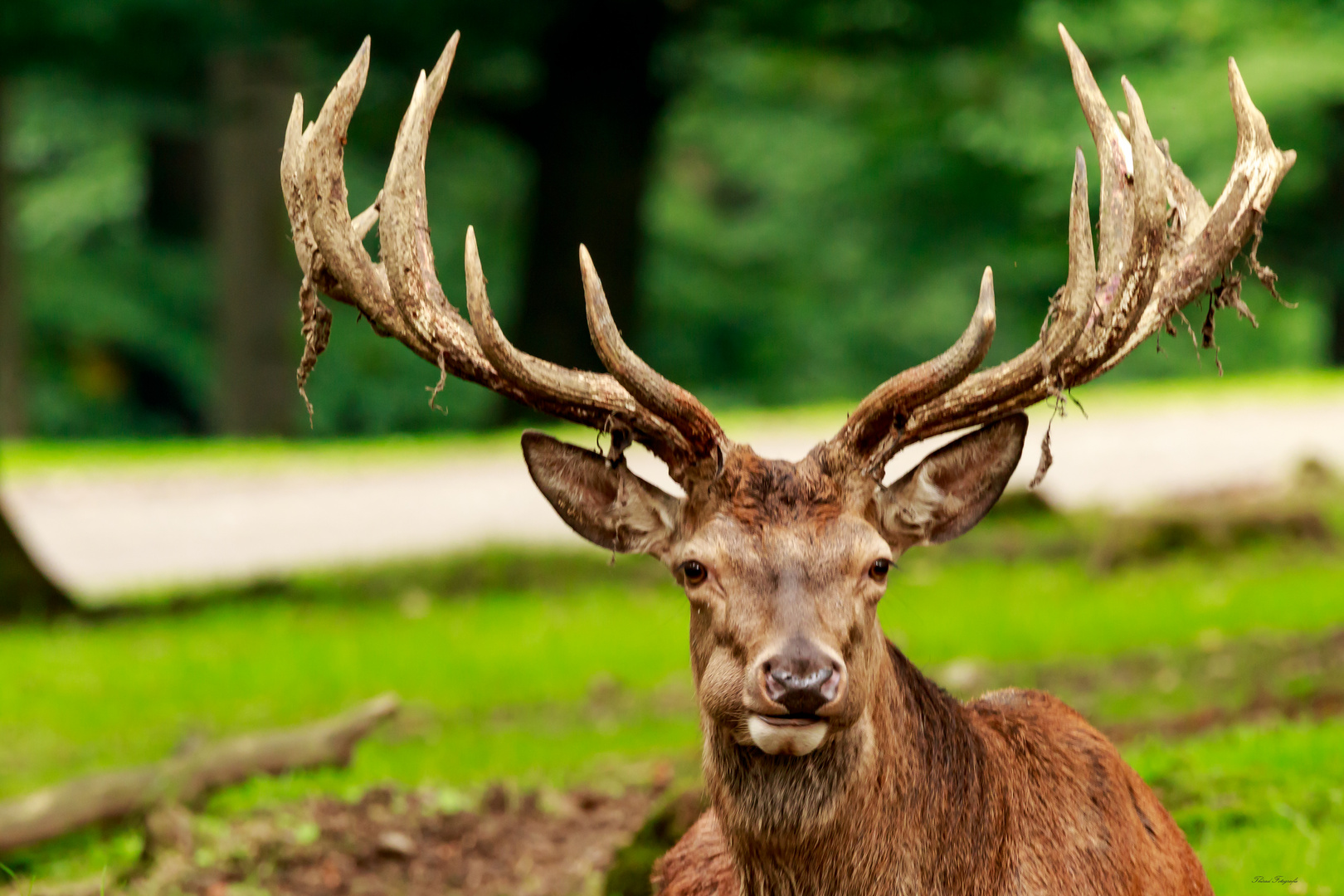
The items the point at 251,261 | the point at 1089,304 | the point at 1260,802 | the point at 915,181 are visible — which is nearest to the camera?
the point at 1089,304

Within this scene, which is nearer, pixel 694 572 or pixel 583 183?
pixel 694 572

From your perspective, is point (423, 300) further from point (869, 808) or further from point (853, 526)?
point (869, 808)

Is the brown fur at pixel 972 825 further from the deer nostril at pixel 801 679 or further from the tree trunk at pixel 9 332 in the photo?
the tree trunk at pixel 9 332

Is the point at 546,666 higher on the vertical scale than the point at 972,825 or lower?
lower

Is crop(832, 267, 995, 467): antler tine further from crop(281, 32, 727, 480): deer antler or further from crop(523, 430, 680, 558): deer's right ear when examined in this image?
crop(523, 430, 680, 558): deer's right ear

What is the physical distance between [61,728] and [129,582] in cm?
422

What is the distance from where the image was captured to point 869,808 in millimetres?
4184

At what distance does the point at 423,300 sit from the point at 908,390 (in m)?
1.36

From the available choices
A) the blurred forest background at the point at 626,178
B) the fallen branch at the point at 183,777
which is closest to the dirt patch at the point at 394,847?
the fallen branch at the point at 183,777

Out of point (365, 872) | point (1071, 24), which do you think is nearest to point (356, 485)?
point (1071, 24)

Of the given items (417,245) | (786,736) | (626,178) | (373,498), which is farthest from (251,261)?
(786,736)

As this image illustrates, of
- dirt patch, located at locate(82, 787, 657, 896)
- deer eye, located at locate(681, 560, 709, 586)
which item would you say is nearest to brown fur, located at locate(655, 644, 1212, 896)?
deer eye, located at locate(681, 560, 709, 586)

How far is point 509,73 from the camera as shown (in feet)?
67.9

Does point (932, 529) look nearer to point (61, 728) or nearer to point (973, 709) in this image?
point (973, 709)
